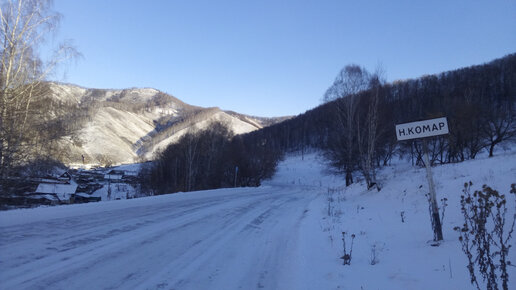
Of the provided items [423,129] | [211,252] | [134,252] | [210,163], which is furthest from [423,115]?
[134,252]

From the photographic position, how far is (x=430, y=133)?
488 centimetres

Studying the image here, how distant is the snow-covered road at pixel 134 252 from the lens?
311 cm

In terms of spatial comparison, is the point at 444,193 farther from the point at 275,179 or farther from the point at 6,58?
the point at 275,179

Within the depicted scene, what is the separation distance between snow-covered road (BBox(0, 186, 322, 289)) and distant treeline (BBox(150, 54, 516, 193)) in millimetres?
4301

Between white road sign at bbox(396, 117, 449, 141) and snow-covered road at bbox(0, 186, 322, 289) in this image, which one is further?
white road sign at bbox(396, 117, 449, 141)

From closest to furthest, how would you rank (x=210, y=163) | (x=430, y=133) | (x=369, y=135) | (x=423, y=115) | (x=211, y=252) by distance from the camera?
(x=211, y=252), (x=430, y=133), (x=369, y=135), (x=423, y=115), (x=210, y=163)

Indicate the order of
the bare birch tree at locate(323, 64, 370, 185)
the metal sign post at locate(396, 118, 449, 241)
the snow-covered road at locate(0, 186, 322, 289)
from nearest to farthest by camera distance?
1. the snow-covered road at locate(0, 186, 322, 289)
2. the metal sign post at locate(396, 118, 449, 241)
3. the bare birch tree at locate(323, 64, 370, 185)

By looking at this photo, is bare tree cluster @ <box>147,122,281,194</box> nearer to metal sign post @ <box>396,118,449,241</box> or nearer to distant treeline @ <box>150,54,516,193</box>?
distant treeline @ <box>150,54,516,193</box>

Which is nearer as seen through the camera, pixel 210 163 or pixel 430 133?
pixel 430 133

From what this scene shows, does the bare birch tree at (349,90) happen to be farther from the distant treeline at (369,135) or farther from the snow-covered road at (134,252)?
the snow-covered road at (134,252)

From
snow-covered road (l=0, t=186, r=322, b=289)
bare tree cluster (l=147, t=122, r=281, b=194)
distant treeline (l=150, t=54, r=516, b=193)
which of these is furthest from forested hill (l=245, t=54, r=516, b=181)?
bare tree cluster (l=147, t=122, r=281, b=194)

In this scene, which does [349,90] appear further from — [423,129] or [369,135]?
[423,129]

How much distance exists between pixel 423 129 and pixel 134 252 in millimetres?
5559

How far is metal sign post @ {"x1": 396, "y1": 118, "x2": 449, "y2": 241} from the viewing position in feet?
15.4
